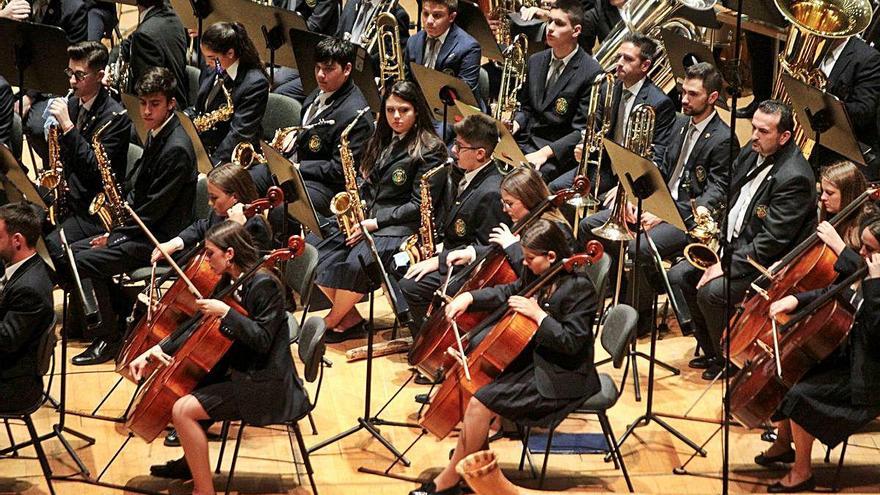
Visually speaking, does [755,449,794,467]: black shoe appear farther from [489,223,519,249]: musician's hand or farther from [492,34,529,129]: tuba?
[492,34,529,129]: tuba

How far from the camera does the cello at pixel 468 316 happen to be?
6105mm

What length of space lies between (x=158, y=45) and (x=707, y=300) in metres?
3.88

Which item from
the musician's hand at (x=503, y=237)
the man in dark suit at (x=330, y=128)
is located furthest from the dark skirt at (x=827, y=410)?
the man in dark suit at (x=330, y=128)

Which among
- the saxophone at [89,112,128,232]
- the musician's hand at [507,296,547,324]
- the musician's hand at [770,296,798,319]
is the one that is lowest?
the saxophone at [89,112,128,232]

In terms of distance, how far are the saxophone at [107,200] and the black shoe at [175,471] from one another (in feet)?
6.03

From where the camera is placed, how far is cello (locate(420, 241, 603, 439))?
5.48 meters

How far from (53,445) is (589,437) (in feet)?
8.14

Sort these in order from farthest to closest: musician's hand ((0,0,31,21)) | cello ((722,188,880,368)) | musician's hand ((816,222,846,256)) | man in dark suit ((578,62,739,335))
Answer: musician's hand ((0,0,31,21))
man in dark suit ((578,62,739,335))
cello ((722,188,880,368))
musician's hand ((816,222,846,256))

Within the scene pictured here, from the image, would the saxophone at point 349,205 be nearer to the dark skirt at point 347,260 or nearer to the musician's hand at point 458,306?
the dark skirt at point 347,260

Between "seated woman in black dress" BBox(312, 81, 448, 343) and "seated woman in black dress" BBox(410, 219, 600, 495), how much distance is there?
61.4 inches

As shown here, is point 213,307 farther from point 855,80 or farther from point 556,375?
point 855,80

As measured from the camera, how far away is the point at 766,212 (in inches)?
256

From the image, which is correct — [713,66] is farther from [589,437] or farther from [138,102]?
[138,102]

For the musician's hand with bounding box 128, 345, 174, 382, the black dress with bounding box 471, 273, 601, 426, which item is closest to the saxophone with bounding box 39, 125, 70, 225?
the musician's hand with bounding box 128, 345, 174, 382
